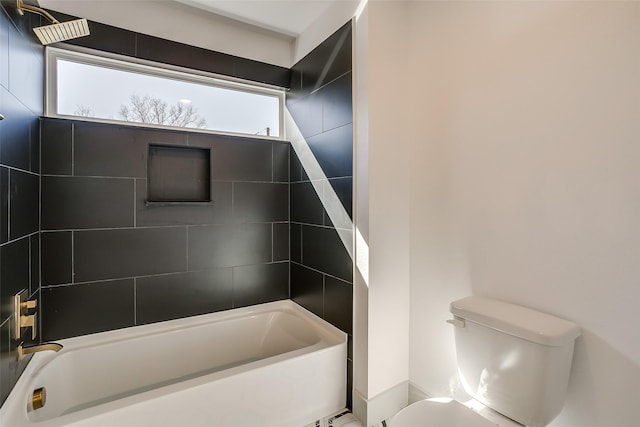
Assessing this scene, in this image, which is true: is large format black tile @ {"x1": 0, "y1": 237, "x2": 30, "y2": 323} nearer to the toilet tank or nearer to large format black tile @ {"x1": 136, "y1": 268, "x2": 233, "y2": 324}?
large format black tile @ {"x1": 136, "y1": 268, "x2": 233, "y2": 324}

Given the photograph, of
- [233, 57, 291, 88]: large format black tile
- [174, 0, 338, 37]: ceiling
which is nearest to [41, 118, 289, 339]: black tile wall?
[233, 57, 291, 88]: large format black tile

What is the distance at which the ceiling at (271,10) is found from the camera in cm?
198

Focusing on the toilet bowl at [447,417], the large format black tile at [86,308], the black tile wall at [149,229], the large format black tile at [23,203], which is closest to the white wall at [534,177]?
the toilet bowl at [447,417]

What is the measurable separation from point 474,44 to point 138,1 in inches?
80.4

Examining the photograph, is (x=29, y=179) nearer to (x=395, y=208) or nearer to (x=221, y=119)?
(x=221, y=119)

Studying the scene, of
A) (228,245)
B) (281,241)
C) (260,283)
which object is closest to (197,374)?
(260,283)

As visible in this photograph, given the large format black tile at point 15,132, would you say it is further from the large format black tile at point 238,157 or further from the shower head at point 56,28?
the large format black tile at point 238,157

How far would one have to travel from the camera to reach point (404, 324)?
185 centimetres

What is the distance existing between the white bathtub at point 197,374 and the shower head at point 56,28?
1573 mm

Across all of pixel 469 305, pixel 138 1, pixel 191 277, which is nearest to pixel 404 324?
pixel 469 305

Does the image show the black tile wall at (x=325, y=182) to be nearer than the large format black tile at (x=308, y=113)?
Yes

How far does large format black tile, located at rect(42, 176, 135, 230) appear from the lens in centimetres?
175

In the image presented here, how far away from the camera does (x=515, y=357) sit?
1.20m

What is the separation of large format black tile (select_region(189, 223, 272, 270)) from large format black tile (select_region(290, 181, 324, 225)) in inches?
10.3
